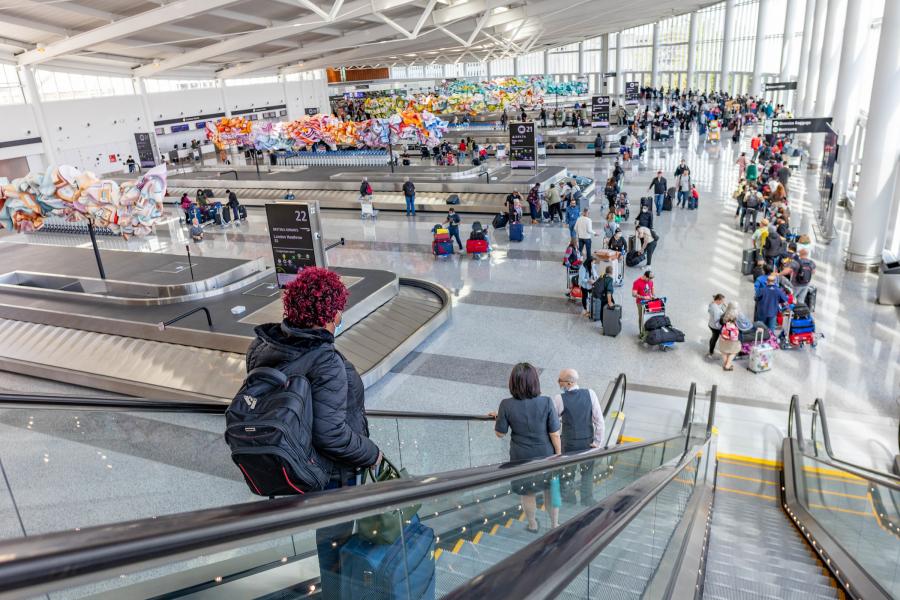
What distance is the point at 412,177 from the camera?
81.8 ft

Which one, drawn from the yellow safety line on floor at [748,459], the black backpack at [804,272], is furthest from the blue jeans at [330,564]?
the black backpack at [804,272]

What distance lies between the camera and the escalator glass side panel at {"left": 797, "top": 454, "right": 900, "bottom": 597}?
13.7 feet

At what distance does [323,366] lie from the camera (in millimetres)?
2857

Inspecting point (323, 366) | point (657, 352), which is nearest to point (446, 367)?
point (657, 352)

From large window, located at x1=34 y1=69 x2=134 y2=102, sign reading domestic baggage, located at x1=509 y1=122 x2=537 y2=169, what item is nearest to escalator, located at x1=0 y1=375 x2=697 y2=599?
sign reading domestic baggage, located at x1=509 y1=122 x2=537 y2=169

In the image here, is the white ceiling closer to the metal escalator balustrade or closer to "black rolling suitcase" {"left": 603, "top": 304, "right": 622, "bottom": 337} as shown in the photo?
"black rolling suitcase" {"left": 603, "top": 304, "right": 622, "bottom": 337}

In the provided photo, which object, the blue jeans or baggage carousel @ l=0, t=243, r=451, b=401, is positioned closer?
the blue jeans

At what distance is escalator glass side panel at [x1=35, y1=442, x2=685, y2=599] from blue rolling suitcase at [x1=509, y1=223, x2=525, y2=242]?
49.3 feet

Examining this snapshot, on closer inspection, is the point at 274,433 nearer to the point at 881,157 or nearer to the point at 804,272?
the point at 804,272

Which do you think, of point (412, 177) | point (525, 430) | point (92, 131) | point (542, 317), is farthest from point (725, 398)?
point (92, 131)

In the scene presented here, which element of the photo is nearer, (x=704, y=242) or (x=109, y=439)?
(x=109, y=439)

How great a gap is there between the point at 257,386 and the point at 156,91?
46988 millimetres

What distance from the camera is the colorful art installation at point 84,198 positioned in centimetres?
1258

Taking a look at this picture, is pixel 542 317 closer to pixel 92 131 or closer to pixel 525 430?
pixel 525 430
